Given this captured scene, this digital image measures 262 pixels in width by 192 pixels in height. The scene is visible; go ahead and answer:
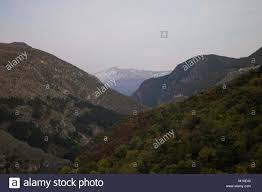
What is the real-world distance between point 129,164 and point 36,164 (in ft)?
298

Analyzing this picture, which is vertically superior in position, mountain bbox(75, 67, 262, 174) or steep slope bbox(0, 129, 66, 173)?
mountain bbox(75, 67, 262, 174)

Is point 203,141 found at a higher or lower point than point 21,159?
higher

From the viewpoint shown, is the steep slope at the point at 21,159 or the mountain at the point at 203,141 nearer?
the mountain at the point at 203,141

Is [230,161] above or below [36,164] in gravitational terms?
above

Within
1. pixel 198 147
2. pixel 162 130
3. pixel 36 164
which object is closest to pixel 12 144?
pixel 36 164

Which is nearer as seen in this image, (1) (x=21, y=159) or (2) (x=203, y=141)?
(2) (x=203, y=141)

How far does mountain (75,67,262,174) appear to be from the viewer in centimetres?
3522

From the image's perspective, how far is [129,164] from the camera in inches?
1700

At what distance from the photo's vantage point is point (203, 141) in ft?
129

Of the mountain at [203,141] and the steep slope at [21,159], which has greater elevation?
the mountain at [203,141]

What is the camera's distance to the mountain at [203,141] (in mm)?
35219

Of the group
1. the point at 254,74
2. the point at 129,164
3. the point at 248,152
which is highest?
the point at 254,74

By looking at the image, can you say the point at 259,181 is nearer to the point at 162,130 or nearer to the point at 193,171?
the point at 193,171

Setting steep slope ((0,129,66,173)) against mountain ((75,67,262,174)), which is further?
steep slope ((0,129,66,173))
